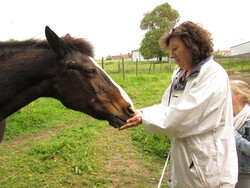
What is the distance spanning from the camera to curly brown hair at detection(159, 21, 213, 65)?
62.3 inches

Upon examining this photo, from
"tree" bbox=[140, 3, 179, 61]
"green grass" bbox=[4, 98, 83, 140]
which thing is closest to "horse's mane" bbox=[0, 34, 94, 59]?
"green grass" bbox=[4, 98, 83, 140]

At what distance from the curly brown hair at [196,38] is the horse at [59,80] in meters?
0.86

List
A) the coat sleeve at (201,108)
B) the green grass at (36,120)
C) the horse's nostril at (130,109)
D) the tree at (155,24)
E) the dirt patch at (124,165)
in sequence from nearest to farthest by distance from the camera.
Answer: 1. the coat sleeve at (201,108)
2. the horse's nostril at (130,109)
3. the dirt patch at (124,165)
4. the green grass at (36,120)
5. the tree at (155,24)

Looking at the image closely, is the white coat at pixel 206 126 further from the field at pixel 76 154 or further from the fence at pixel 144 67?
the fence at pixel 144 67

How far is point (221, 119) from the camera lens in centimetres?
150

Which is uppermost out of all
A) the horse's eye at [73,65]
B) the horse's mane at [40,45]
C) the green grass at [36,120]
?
the horse's mane at [40,45]

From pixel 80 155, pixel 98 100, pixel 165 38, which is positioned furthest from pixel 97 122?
pixel 165 38

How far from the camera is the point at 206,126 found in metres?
1.43

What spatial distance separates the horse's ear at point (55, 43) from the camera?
78.1 inches

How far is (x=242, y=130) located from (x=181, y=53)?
1.17 m

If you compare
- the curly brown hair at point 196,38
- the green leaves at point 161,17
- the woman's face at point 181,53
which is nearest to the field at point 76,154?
the woman's face at point 181,53

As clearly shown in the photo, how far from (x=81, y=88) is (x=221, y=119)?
143 cm

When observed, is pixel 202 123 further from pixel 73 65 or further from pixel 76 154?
pixel 76 154

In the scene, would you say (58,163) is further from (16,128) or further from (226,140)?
(226,140)
